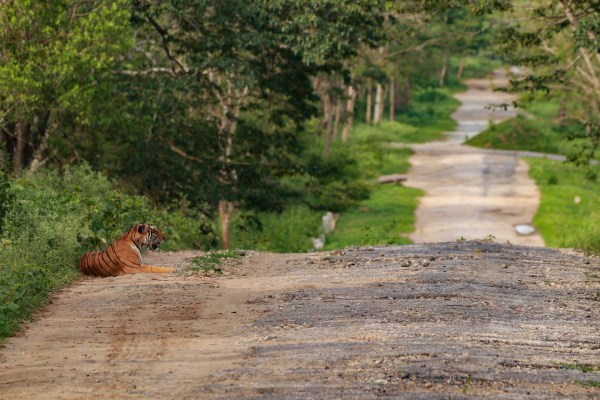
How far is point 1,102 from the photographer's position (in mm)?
24328

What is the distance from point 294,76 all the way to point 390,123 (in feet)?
131

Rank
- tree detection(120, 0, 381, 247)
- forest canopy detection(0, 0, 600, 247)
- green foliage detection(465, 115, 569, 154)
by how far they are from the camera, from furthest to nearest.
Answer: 1. green foliage detection(465, 115, 569, 154)
2. tree detection(120, 0, 381, 247)
3. forest canopy detection(0, 0, 600, 247)

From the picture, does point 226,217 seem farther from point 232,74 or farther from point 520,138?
point 520,138

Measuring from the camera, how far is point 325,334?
12008 mm

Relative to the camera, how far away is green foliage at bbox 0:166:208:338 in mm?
14047

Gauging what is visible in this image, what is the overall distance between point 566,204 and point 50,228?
91.1 feet

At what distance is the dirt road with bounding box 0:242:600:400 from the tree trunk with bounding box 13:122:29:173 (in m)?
10.5

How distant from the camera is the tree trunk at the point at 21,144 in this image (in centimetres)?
2730

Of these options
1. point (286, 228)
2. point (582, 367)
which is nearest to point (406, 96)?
point (286, 228)

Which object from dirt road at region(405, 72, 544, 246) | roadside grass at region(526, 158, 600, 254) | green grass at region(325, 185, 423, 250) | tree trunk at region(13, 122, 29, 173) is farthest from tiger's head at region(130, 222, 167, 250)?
dirt road at region(405, 72, 544, 246)

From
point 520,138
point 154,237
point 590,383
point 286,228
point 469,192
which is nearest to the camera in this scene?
point 590,383

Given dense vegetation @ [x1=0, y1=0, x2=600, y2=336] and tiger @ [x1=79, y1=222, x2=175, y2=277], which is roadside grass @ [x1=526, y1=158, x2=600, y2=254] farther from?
tiger @ [x1=79, y1=222, x2=175, y2=277]

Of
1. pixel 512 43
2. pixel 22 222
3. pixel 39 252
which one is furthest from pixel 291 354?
pixel 512 43

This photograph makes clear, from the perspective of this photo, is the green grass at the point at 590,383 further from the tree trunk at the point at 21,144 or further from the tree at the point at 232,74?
the tree trunk at the point at 21,144
